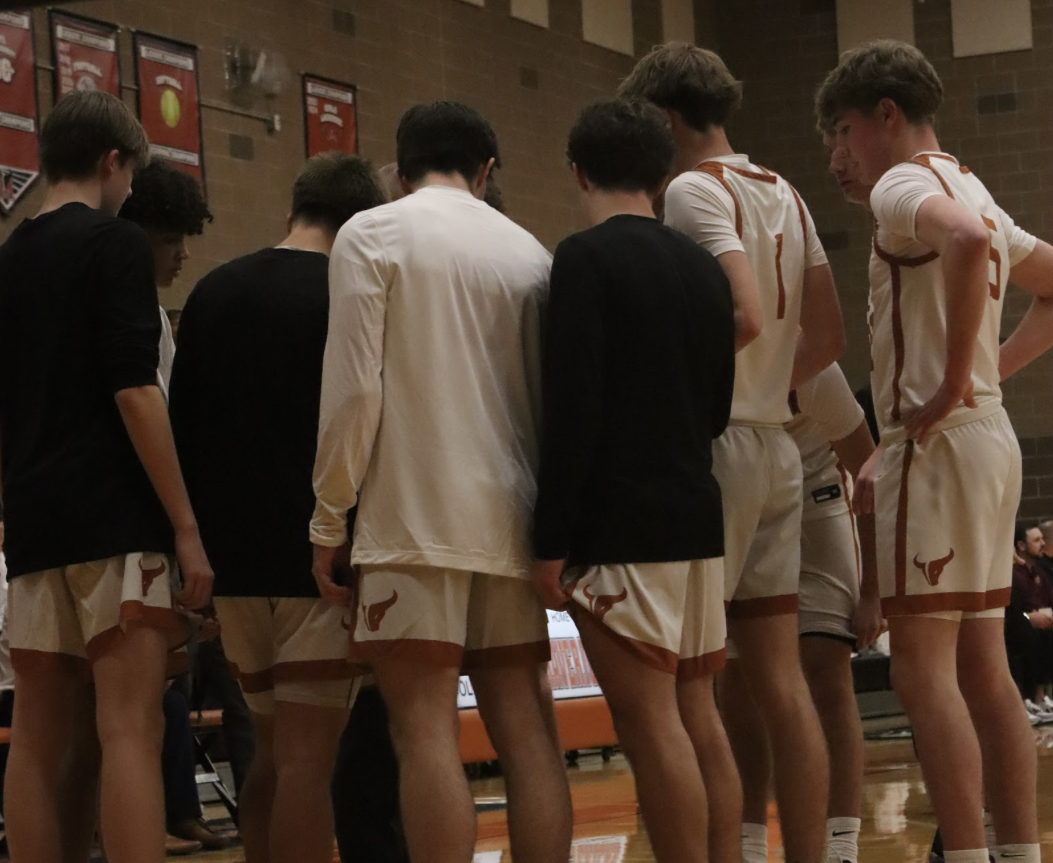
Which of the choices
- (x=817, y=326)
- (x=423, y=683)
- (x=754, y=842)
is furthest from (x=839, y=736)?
(x=423, y=683)

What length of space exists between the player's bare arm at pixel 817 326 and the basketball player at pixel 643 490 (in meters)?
0.59

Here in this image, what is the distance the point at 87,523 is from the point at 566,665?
5.82 meters

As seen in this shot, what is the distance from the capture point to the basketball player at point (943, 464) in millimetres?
3420

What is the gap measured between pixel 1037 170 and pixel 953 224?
44.2ft

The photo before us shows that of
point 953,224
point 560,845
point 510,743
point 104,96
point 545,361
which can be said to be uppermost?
point 104,96

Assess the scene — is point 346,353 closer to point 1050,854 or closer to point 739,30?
point 1050,854

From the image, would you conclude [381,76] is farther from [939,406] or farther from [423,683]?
[423,683]

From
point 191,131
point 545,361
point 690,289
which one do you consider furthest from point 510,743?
point 191,131

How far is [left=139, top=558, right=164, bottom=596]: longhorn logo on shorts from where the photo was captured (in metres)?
3.28

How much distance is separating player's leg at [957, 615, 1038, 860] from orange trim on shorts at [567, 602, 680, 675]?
768mm

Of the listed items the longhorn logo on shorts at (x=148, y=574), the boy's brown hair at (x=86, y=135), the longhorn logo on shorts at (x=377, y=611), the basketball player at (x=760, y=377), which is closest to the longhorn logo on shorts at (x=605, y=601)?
the longhorn logo on shorts at (x=377, y=611)

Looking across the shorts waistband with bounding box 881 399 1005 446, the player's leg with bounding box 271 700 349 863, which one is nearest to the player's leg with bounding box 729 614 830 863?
the shorts waistband with bounding box 881 399 1005 446

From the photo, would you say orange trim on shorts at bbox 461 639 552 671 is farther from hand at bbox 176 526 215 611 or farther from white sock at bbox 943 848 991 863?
white sock at bbox 943 848 991 863

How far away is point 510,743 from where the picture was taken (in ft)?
10.6
